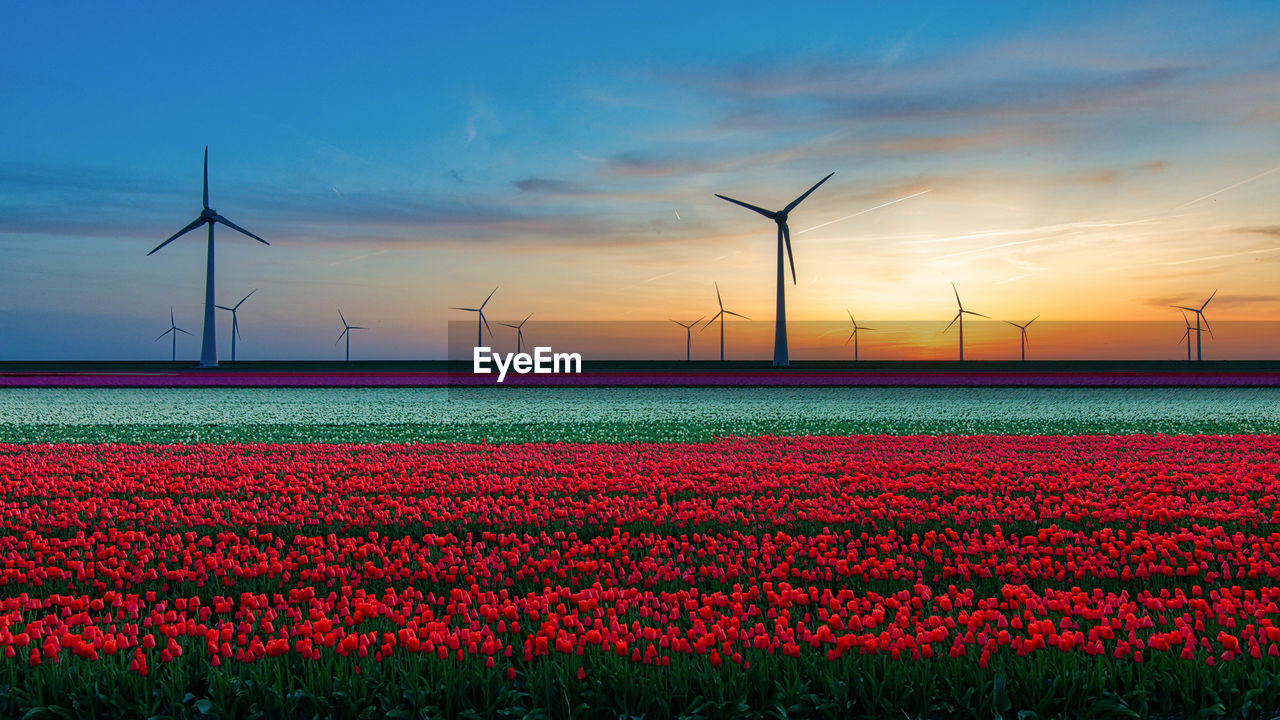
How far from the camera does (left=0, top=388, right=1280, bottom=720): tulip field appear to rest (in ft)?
20.9

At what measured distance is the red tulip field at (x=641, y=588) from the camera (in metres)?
6.36

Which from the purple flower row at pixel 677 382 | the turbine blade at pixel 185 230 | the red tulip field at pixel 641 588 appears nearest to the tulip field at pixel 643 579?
the red tulip field at pixel 641 588

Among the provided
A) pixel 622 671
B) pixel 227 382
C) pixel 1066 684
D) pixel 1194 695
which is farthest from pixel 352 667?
pixel 227 382

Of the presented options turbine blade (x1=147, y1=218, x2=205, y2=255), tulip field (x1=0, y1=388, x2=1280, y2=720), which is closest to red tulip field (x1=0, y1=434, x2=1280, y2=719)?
tulip field (x1=0, y1=388, x2=1280, y2=720)

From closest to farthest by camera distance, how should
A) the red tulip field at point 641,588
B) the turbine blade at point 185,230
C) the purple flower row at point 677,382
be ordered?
the red tulip field at point 641,588
the purple flower row at point 677,382
the turbine blade at point 185,230

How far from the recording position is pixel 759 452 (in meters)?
21.0

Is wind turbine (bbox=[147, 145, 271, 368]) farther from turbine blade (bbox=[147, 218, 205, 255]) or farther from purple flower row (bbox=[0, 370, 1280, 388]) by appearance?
purple flower row (bbox=[0, 370, 1280, 388])

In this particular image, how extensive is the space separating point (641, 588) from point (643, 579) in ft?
0.41

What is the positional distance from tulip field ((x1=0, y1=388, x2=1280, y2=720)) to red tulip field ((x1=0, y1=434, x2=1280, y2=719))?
0.04 metres

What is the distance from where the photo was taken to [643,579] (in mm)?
9469

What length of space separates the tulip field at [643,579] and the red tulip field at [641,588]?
0.14ft

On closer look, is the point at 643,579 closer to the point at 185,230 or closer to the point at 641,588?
the point at 641,588

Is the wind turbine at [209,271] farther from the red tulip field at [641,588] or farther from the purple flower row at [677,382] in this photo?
the red tulip field at [641,588]

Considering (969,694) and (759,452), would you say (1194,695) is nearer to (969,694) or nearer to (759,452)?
(969,694)
